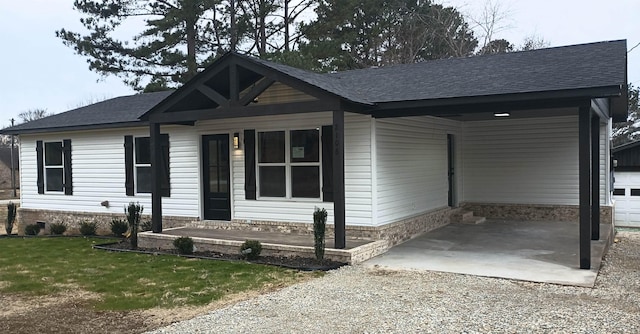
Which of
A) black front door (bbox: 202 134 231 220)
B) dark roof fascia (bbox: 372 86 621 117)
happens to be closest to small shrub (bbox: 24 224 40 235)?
black front door (bbox: 202 134 231 220)

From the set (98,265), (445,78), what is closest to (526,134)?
(445,78)

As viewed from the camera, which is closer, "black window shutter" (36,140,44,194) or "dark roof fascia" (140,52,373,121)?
"dark roof fascia" (140,52,373,121)

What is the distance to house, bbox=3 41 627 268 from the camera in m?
7.72

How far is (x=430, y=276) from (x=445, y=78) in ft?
12.4

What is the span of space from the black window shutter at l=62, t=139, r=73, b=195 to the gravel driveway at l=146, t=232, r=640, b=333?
8466 mm

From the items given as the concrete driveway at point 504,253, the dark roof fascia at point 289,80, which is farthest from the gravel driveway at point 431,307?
the dark roof fascia at point 289,80

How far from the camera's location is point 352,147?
886cm

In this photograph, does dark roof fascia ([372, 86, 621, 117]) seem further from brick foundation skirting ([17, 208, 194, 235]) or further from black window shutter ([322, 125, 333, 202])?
brick foundation skirting ([17, 208, 194, 235])

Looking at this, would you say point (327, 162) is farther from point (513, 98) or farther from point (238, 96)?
point (513, 98)

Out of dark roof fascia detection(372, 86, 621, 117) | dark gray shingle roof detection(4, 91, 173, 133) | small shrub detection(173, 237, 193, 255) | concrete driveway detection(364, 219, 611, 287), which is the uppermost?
dark gray shingle roof detection(4, 91, 173, 133)

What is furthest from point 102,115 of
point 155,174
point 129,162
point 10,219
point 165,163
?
point 155,174

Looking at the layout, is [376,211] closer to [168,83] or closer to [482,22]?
[168,83]

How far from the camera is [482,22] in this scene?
2484 centimetres

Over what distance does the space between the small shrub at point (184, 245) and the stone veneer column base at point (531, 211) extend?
265 inches
